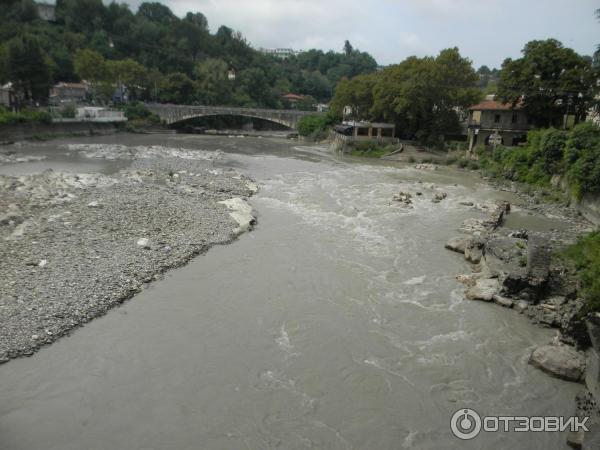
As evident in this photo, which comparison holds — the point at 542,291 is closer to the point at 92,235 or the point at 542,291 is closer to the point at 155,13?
the point at 92,235

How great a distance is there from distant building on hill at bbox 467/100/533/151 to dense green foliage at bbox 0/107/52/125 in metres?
51.4

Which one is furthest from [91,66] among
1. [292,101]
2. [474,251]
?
[474,251]

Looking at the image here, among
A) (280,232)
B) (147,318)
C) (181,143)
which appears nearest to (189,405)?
(147,318)

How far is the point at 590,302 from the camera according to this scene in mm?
12719

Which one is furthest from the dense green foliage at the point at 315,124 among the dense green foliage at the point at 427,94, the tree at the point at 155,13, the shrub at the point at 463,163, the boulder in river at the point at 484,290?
the tree at the point at 155,13

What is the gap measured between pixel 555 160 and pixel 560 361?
984 inches

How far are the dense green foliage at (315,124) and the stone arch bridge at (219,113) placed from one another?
230 centimetres

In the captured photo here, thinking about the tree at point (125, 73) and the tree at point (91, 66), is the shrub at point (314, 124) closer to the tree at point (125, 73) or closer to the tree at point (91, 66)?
the tree at point (125, 73)

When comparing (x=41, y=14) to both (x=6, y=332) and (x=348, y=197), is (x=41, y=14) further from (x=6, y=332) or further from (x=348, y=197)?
(x=6, y=332)

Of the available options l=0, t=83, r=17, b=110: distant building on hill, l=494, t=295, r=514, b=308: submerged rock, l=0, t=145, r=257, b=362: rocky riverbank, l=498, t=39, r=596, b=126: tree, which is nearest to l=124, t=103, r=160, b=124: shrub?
l=0, t=83, r=17, b=110: distant building on hill

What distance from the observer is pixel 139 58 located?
10762 centimetres

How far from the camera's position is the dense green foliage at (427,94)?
165 feet

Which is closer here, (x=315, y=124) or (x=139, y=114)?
(x=315, y=124)

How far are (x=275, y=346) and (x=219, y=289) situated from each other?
4.05 m
